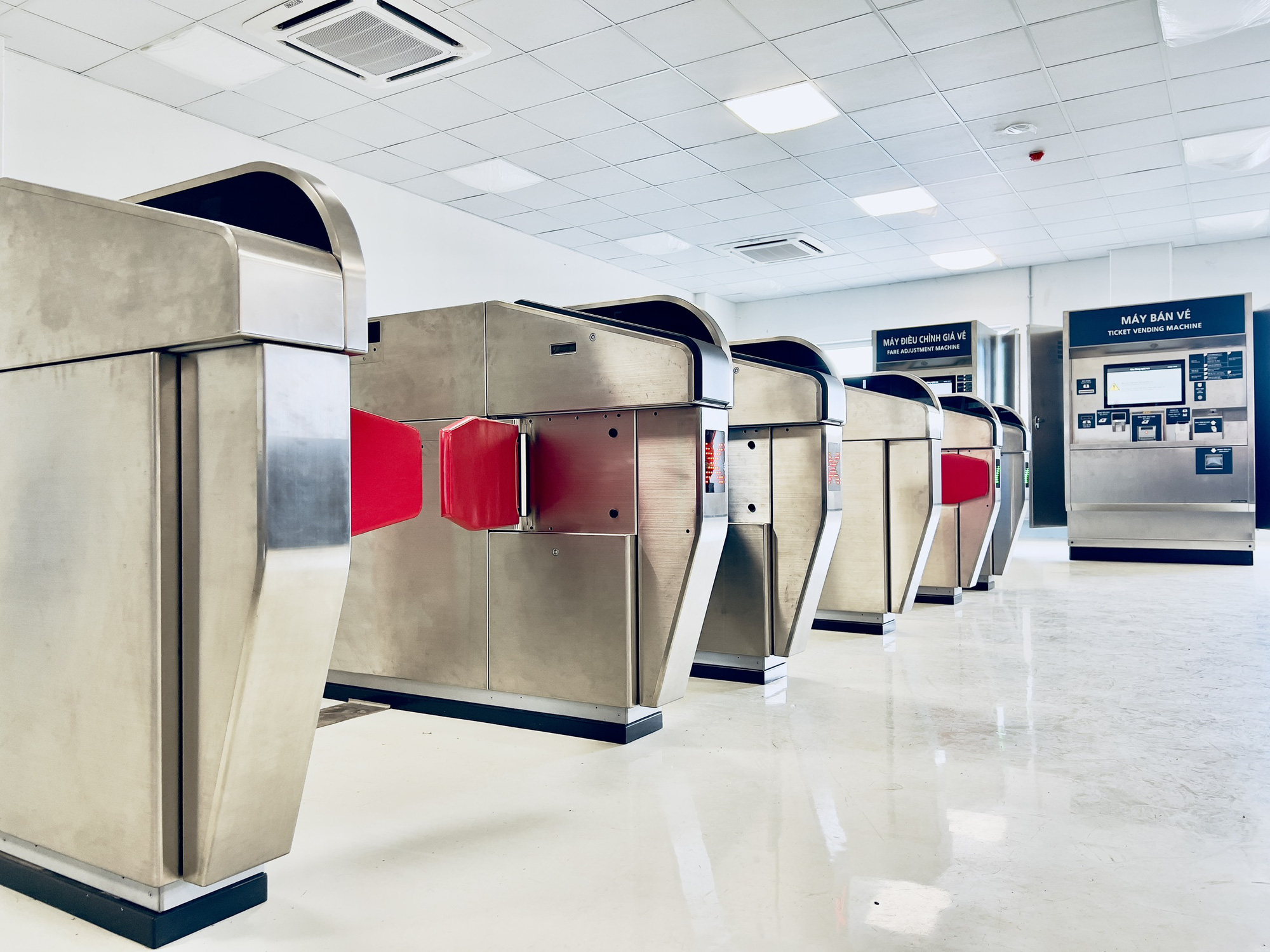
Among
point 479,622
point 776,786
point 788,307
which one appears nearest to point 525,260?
point 788,307

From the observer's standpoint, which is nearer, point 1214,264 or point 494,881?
point 494,881

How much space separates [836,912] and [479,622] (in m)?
1.55

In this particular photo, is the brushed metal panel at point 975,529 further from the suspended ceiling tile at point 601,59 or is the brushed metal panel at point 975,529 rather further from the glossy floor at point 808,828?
the suspended ceiling tile at point 601,59

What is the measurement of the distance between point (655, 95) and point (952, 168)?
2696mm

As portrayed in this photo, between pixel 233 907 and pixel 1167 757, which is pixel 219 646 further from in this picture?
pixel 1167 757

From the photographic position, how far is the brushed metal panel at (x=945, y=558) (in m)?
5.20

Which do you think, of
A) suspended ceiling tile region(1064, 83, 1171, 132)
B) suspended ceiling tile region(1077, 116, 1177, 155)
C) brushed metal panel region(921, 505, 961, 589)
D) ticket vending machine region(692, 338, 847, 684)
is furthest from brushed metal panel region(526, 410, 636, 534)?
suspended ceiling tile region(1077, 116, 1177, 155)

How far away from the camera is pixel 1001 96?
17.9 feet

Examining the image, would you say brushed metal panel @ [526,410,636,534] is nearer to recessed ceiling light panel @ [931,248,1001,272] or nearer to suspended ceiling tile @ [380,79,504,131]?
suspended ceiling tile @ [380,79,504,131]

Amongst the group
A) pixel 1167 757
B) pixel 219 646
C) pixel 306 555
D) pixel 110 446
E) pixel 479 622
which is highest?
pixel 110 446

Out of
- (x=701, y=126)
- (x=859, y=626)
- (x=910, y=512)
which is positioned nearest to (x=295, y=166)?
(x=701, y=126)

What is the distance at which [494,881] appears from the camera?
5.12ft

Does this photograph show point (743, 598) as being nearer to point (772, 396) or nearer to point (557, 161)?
point (772, 396)

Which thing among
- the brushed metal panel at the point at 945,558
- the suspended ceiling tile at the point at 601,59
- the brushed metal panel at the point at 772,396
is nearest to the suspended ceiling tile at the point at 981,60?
the suspended ceiling tile at the point at 601,59
